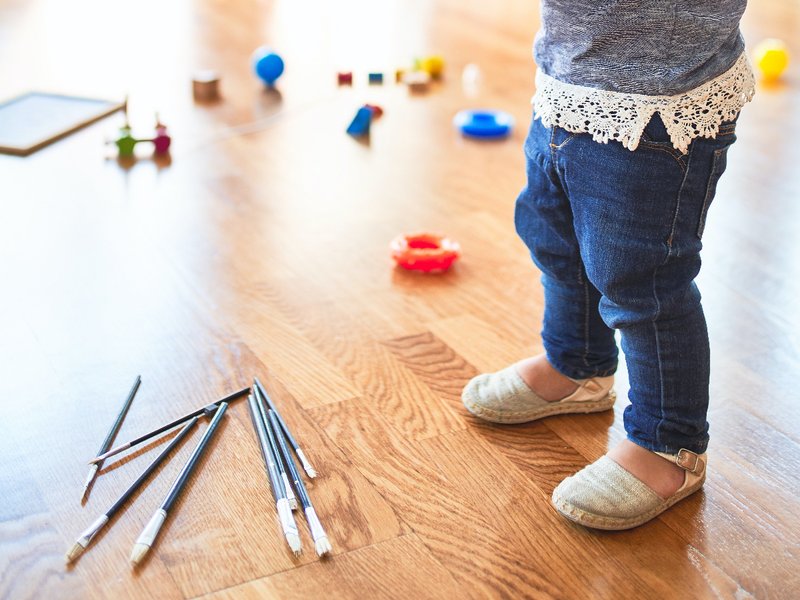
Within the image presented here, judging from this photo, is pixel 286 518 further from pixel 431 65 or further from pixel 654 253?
pixel 431 65

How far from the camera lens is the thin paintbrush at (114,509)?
1030 mm

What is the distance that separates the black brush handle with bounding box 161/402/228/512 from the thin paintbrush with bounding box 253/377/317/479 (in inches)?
2.1

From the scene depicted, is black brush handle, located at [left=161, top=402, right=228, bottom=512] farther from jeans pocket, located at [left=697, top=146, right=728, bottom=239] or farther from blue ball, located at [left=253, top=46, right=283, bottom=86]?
blue ball, located at [left=253, top=46, right=283, bottom=86]

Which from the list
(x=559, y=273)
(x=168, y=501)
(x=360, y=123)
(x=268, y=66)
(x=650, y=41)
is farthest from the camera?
(x=268, y=66)

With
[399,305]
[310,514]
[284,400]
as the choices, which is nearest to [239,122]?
[399,305]

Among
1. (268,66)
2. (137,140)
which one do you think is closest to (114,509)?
(137,140)

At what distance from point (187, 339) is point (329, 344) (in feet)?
0.67

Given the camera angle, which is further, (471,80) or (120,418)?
(471,80)

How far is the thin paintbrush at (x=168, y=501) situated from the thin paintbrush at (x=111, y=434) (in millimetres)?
95

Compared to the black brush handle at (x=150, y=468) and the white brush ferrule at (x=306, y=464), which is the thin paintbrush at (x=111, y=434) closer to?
the black brush handle at (x=150, y=468)

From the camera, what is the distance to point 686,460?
44.8 inches

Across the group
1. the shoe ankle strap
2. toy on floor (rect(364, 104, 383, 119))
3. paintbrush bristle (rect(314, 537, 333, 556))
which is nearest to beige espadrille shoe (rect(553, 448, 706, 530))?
the shoe ankle strap

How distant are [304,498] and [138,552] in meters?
0.19

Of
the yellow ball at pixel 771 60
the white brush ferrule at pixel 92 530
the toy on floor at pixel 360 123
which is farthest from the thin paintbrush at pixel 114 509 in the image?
the yellow ball at pixel 771 60
